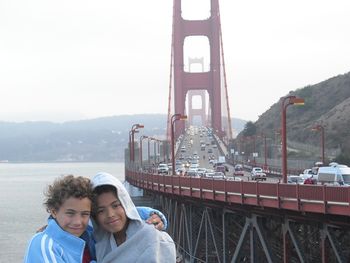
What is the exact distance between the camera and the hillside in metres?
82.1

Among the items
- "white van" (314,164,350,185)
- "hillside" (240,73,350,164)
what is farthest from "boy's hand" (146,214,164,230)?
"hillside" (240,73,350,164)

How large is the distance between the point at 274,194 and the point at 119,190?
1647 centimetres

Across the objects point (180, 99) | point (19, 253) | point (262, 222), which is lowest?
point (19, 253)

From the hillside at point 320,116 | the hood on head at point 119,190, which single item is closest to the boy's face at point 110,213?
the hood on head at point 119,190

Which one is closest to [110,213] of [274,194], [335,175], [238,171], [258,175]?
[274,194]

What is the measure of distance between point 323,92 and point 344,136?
121 ft

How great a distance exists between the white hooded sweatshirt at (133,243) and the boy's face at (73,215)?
14 cm

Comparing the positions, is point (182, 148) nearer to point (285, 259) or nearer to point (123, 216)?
point (285, 259)

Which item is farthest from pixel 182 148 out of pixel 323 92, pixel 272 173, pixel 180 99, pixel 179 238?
pixel 179 238

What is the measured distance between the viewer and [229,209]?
25.4 meters

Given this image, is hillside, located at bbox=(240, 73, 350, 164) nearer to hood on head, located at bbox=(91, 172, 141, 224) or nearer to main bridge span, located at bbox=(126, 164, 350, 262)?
main bridge span, located at bbox=(126, 164, 350, 262)

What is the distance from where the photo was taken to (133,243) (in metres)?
3.54

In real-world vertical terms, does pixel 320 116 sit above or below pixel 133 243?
above

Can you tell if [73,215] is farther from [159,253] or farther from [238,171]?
[238,171]
